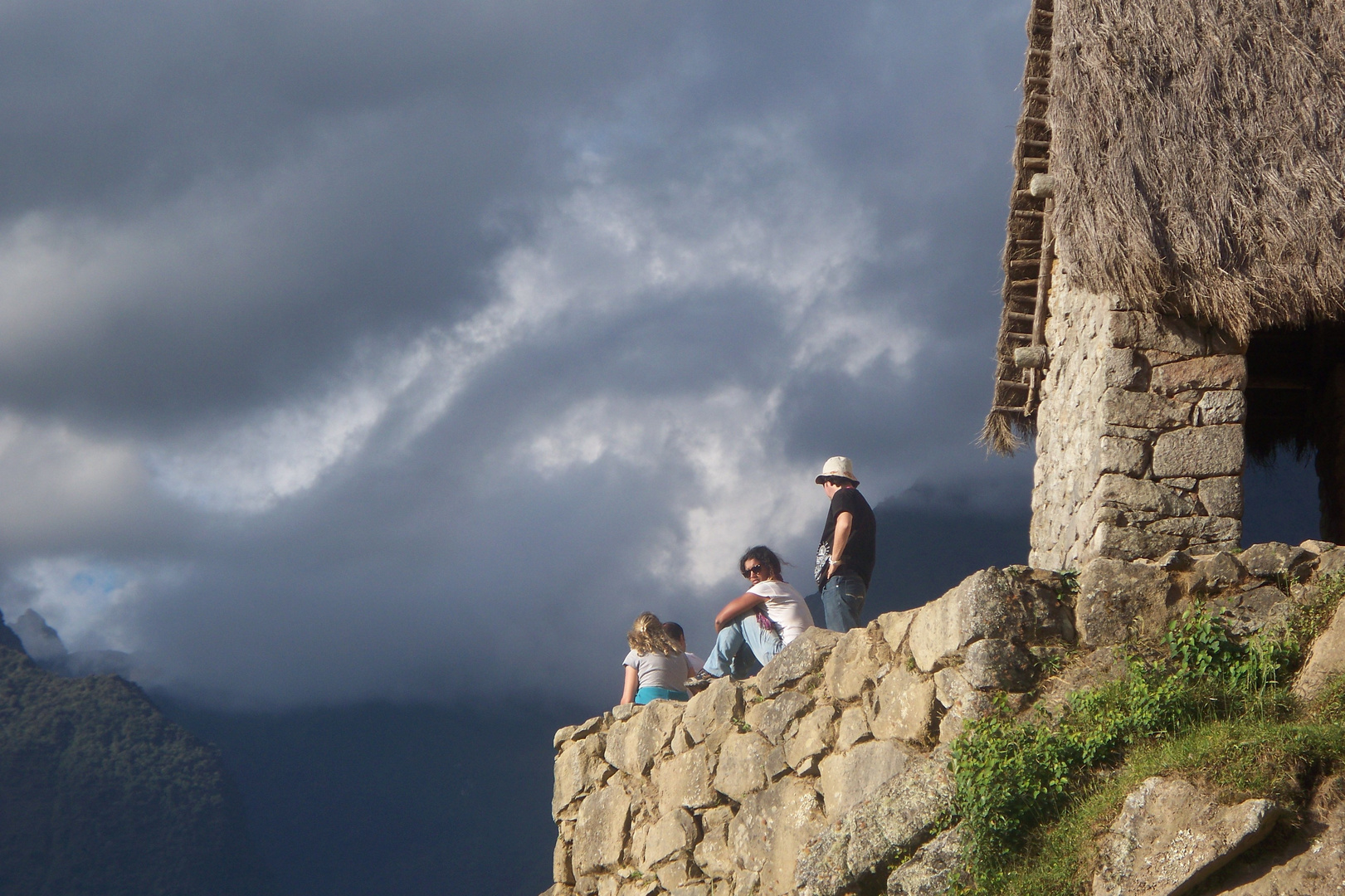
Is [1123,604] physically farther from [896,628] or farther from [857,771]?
[857,771]

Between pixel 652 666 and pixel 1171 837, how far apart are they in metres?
3.82

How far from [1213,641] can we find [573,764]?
13.6ft

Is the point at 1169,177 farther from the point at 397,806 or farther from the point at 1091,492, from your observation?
the point at 397,806

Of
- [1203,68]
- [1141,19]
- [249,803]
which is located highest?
[1141,19]

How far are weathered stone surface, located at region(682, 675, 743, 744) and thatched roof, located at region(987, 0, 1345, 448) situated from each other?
109 inches

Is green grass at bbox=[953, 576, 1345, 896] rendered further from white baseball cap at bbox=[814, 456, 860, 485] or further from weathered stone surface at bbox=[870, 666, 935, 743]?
white baseball cap at bbox=[814, 456, 860, 485]

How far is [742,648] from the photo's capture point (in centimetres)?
667

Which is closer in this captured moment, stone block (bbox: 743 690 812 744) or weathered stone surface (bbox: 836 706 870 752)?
weathered stone surface (bbox: 836 706 870 752)

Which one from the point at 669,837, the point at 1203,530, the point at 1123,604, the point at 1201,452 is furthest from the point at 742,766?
the point at 1201,452

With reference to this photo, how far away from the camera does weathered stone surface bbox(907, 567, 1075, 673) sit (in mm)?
4449

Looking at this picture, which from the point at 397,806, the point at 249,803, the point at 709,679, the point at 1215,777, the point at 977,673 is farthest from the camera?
the point at 249,803

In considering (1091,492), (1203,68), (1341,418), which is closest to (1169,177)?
(1203,68)

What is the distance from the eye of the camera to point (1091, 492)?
18.3 feet

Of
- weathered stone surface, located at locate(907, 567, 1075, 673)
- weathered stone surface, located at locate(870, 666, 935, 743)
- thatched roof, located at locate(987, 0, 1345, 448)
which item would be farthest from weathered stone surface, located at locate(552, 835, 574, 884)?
thatched roof, located at locate(987, 0, 1345, 448)
